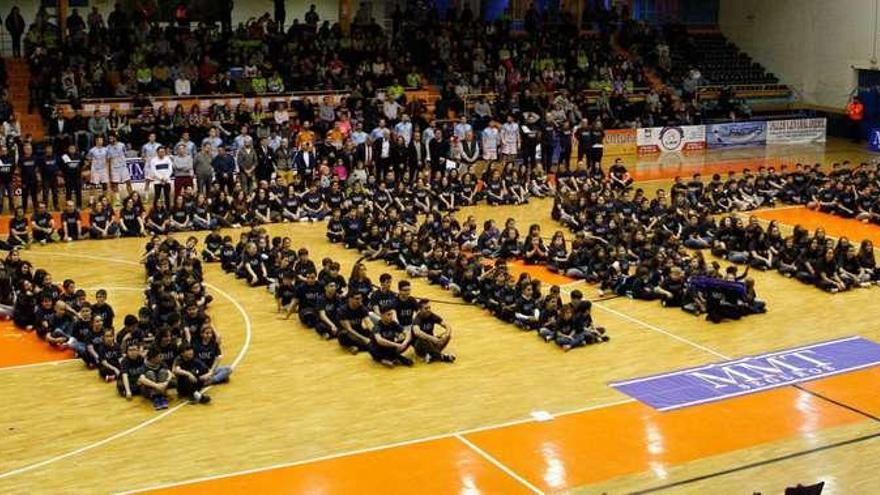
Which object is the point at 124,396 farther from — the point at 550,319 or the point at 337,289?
the point at 550,319

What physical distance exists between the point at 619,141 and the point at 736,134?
20.2 ft

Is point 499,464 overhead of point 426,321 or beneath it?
beneath

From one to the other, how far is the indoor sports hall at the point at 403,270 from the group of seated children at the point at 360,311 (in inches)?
2.3

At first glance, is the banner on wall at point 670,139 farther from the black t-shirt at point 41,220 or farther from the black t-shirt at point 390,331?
the black t-shirt at point 390,331

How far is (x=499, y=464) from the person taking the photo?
642 inches

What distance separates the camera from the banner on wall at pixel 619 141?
44.1m

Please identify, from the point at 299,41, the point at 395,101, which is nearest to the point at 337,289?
the point at 395,101

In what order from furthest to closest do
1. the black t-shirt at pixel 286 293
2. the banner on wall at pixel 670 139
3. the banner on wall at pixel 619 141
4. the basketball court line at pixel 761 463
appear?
the banner on wall at pixel 670 139, the banner on wall at pixel 619 141, the black t-shirt at pixel 286 293, the basketball court line at pixel 761 463

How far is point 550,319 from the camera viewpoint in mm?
22062

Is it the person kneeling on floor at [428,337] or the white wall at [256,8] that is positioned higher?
the white wall at [256,8]

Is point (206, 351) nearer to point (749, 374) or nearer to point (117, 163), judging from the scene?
point (749, 374)

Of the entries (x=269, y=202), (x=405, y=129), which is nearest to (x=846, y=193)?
(x=405, y=129)

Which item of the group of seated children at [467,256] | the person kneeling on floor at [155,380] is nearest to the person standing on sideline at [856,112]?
the group of seated children at [467,256]

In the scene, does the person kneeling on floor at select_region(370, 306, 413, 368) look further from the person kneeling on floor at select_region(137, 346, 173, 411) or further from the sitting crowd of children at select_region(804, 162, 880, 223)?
the sitting crowd of children at select_region(804, 162, 880, 223)
